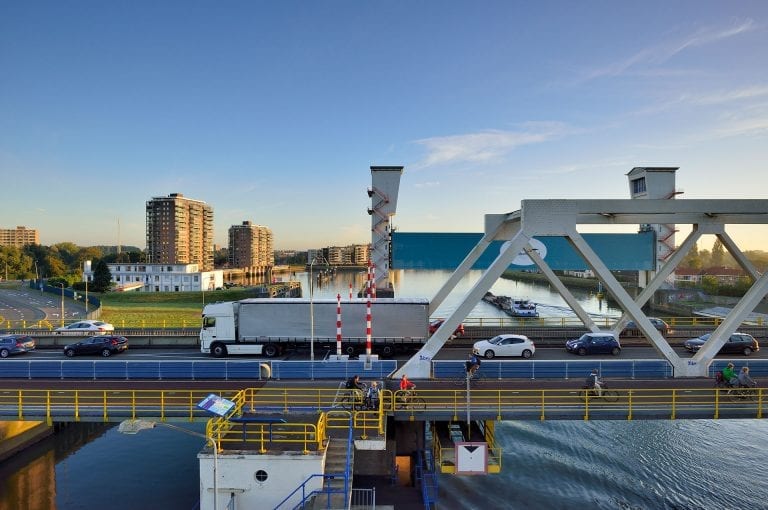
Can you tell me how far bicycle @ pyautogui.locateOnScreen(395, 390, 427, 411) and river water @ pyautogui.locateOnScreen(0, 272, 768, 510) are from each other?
194 inches

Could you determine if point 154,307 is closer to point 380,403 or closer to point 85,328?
point 85,328

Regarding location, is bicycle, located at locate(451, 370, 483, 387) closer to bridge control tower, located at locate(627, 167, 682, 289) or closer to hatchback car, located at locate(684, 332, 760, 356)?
hatchback car, located at locate(684, 332, 760, 356)

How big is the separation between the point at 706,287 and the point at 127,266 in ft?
400

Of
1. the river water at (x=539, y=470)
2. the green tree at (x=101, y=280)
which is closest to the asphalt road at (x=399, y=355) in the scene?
the river water at (x=539, y=470)

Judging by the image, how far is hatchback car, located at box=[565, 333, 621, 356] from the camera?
84.9ft

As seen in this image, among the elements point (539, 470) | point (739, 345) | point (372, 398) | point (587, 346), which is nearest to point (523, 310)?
point (739, 345)

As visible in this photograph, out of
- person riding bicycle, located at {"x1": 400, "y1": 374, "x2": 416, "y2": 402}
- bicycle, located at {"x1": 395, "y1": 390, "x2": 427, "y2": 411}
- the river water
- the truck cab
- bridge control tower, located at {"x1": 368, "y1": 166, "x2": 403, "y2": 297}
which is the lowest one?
the river water

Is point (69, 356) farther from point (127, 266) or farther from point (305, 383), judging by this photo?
point (127, 266)

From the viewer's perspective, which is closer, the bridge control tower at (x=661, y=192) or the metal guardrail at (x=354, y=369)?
the metal guardrail at (x=354, y=369)

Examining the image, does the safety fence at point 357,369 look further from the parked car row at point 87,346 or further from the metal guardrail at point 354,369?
the parked car row at point 87,346

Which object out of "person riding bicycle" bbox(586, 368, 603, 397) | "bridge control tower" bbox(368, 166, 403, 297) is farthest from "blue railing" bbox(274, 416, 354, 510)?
"bridge control tower" bbox(368, 166, 403, 297)

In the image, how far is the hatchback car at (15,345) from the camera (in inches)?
1045

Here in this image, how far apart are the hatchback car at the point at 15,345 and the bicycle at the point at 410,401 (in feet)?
80.4

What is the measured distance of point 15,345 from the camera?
27.0 metres
